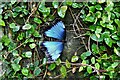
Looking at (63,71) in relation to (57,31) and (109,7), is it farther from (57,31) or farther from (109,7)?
(109,7)

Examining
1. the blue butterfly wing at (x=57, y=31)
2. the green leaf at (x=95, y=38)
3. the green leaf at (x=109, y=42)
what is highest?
the blue butterfly wing at (x=57, y=31)

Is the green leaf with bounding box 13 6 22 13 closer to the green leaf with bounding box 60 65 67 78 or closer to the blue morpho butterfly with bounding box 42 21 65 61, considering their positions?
the blue morpho butterfly with bounding box 42 21 65 61

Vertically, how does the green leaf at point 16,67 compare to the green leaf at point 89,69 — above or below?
above

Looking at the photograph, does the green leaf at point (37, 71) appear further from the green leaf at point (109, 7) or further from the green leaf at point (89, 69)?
the green leaf at point (109, 7)

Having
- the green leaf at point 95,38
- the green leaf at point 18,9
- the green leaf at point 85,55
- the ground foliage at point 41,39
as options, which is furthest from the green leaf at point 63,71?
the green leaf at point 18,9

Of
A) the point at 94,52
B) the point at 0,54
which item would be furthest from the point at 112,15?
the point at 0,54

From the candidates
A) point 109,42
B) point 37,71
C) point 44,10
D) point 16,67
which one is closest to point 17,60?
point 16,67

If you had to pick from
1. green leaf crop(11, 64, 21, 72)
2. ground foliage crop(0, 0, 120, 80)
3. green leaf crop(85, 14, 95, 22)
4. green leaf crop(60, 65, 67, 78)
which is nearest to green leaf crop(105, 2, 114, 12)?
ground foliage crop(0, 0, 120, 80)

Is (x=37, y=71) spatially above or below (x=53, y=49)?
below
